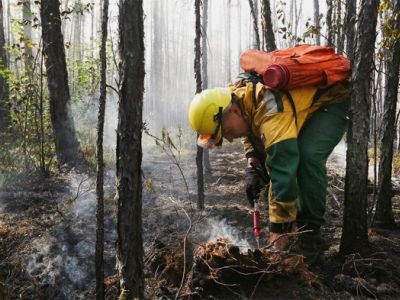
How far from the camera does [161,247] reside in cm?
318

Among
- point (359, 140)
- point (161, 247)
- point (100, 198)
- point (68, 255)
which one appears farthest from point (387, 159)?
point (68, 255)

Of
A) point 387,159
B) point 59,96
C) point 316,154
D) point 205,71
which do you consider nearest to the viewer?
point 316,154

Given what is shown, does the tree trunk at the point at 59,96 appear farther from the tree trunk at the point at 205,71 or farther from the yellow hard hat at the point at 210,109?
the yellow hard hat at the point at 210,109

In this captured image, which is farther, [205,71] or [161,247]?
[205,71]

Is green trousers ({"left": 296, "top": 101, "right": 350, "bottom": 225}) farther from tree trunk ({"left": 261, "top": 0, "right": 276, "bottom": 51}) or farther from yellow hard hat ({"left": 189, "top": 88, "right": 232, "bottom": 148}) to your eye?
tree trunk ({"left": 261, "top": 0, "right": 276, "bottom": 51})

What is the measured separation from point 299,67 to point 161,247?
76.1 inches

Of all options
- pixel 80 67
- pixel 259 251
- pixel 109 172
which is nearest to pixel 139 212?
pixel 259 251

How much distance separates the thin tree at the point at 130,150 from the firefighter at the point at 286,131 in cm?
77

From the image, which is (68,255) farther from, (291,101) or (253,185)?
(291,101)

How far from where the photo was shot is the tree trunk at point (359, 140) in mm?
2629

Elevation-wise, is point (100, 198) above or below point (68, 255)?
above

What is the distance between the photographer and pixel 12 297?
3.07 meters

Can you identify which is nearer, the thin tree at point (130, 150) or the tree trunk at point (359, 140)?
the thin tree at point (130, 150)

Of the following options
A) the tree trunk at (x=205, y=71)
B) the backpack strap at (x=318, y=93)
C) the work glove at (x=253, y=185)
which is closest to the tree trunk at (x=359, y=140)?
the backpack strap at (x=318, y=93)
